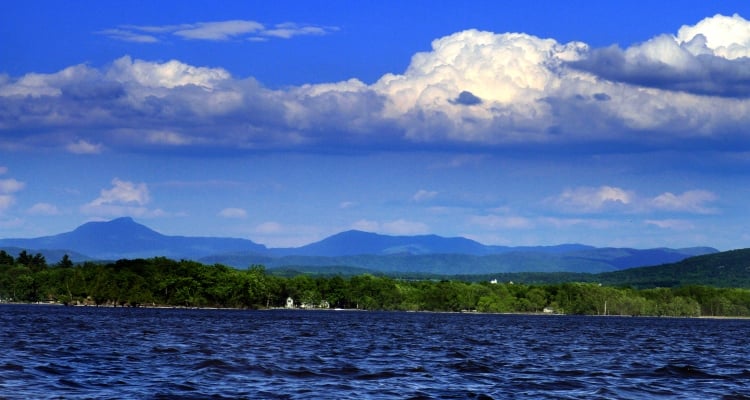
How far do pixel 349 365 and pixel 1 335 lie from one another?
42.5 meters

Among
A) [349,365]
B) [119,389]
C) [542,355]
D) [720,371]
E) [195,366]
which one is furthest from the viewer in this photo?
[542,355]

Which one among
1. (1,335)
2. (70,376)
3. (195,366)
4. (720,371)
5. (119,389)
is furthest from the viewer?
(1,335)

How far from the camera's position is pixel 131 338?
333ft

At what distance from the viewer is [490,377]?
6600 centimetres

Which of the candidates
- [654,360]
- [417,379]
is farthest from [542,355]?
[417,379]

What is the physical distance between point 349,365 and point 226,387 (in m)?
17.2

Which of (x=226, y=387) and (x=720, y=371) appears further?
(x=720, y=371)

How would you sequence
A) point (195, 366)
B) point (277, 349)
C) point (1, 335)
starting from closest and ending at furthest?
point (195, 366)
point (277, 349)
point (1, 335)

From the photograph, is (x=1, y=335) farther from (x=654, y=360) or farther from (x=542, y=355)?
(x=654, y=360)

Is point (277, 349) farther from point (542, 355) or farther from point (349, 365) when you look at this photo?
point (542, 355)

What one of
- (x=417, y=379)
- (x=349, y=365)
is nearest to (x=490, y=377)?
(x=417, y=379)

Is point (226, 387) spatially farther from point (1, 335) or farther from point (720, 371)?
point (1, 335)

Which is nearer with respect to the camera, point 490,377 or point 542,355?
point 490,377

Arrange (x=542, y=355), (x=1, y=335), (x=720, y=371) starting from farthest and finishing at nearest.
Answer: (x=1, y=335), (x=542, y=355), (x=720, y=371)
